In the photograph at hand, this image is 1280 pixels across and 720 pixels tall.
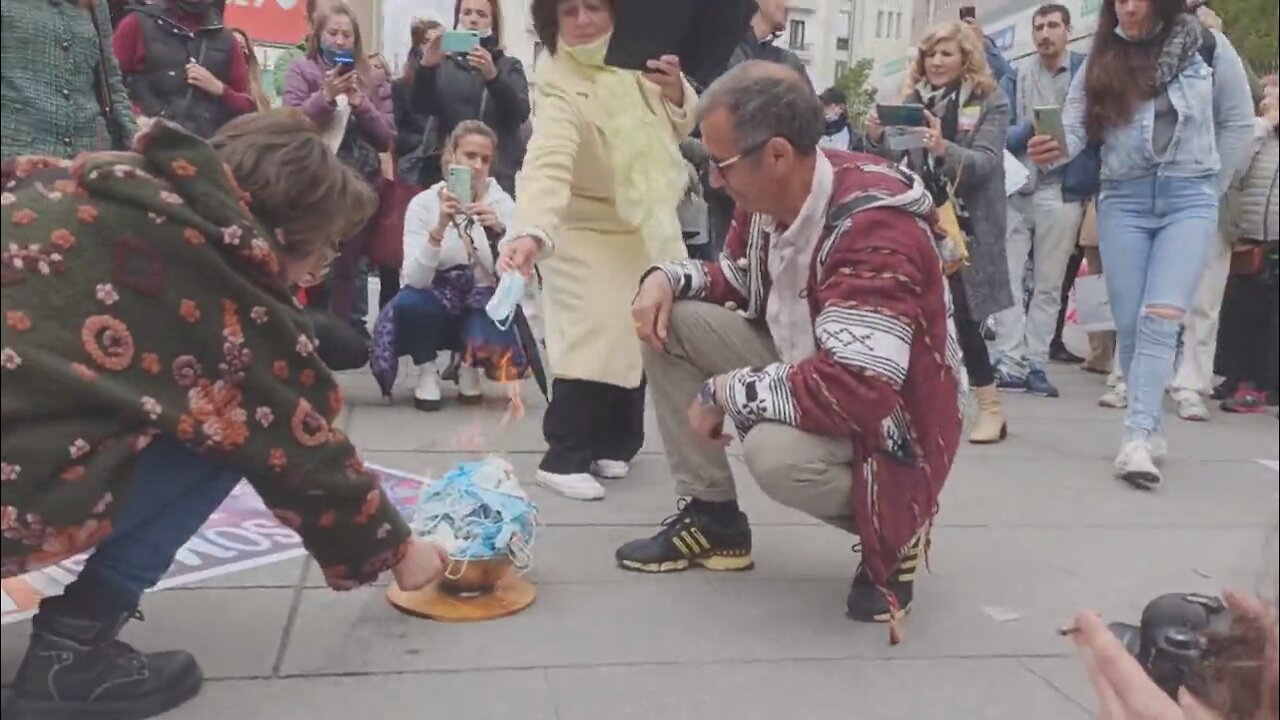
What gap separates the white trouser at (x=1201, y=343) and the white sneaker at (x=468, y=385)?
10.2 feet

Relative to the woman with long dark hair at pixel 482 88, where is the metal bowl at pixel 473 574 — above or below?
below

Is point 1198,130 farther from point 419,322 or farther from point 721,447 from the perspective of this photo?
point 419,322

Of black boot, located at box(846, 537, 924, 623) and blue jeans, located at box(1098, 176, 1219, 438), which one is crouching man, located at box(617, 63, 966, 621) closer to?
black boot, located at box(846, 537, 924, 623)

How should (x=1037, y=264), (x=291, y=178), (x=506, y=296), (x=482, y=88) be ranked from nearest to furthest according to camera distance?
(x=291, y=178)
(x=506, y=296)
(x=482, y=88)
(x=1037, y=264)

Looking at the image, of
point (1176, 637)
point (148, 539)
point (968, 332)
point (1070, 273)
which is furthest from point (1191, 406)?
point (148, 539)

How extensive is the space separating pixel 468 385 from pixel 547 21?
2.12 metres

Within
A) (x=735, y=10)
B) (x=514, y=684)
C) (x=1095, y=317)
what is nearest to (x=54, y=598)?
(x=514, y=684)

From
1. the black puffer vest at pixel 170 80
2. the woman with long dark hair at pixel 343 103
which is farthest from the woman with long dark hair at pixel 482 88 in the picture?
the black puffer vest at pixel 170 80

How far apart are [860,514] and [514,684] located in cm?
81

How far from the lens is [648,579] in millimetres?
3053

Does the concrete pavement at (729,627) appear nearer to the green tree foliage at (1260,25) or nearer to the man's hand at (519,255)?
the green tree foliage at (1260,25)

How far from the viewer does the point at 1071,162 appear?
17.9 ft

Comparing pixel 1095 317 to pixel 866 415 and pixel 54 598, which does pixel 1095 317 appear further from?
pixel 54 598

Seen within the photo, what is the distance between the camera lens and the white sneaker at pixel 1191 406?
5.54 meters
